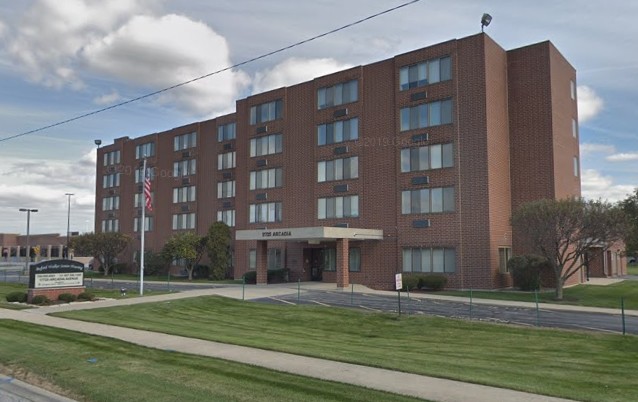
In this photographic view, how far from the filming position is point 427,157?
37594 millimetres

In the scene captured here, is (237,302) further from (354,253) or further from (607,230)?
(607,230)

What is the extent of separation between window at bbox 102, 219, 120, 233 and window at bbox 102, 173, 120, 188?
4.34 m

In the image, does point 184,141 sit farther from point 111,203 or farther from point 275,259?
point 275,259

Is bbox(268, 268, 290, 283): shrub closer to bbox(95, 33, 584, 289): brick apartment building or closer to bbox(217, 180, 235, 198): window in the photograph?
bbox(95, 33, 584, 289): brick apartment building

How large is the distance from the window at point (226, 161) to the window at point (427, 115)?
21.2 m

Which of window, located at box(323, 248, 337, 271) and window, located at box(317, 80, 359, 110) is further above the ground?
window, located at box(317, 80, 359, 110)

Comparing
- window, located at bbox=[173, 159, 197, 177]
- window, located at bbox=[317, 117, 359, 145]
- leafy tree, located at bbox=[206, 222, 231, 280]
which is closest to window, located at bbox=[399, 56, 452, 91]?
window, located at bbox=[317, 117, 359, 145]

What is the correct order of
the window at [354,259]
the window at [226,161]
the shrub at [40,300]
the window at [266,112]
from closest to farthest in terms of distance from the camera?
1. the shrub at [40,300]
2. the window at [354,259]
3. the window at [266,112]
4. the window at [226,161]

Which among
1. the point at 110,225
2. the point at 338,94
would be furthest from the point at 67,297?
the point at 110,225

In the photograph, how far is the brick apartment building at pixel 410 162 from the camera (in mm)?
35625

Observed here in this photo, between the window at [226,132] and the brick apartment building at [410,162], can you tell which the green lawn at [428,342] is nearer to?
the brick apartment building at [410,162]

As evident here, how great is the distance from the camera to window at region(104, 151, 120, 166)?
229 feet

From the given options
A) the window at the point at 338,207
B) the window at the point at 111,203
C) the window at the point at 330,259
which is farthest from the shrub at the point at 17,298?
the window at the point at 111,203

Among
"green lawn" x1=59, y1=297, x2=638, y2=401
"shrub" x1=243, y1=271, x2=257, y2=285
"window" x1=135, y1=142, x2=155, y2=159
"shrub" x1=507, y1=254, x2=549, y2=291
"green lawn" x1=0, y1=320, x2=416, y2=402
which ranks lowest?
"green lawn" x1=59, y1=297, x2=638, y2=401
